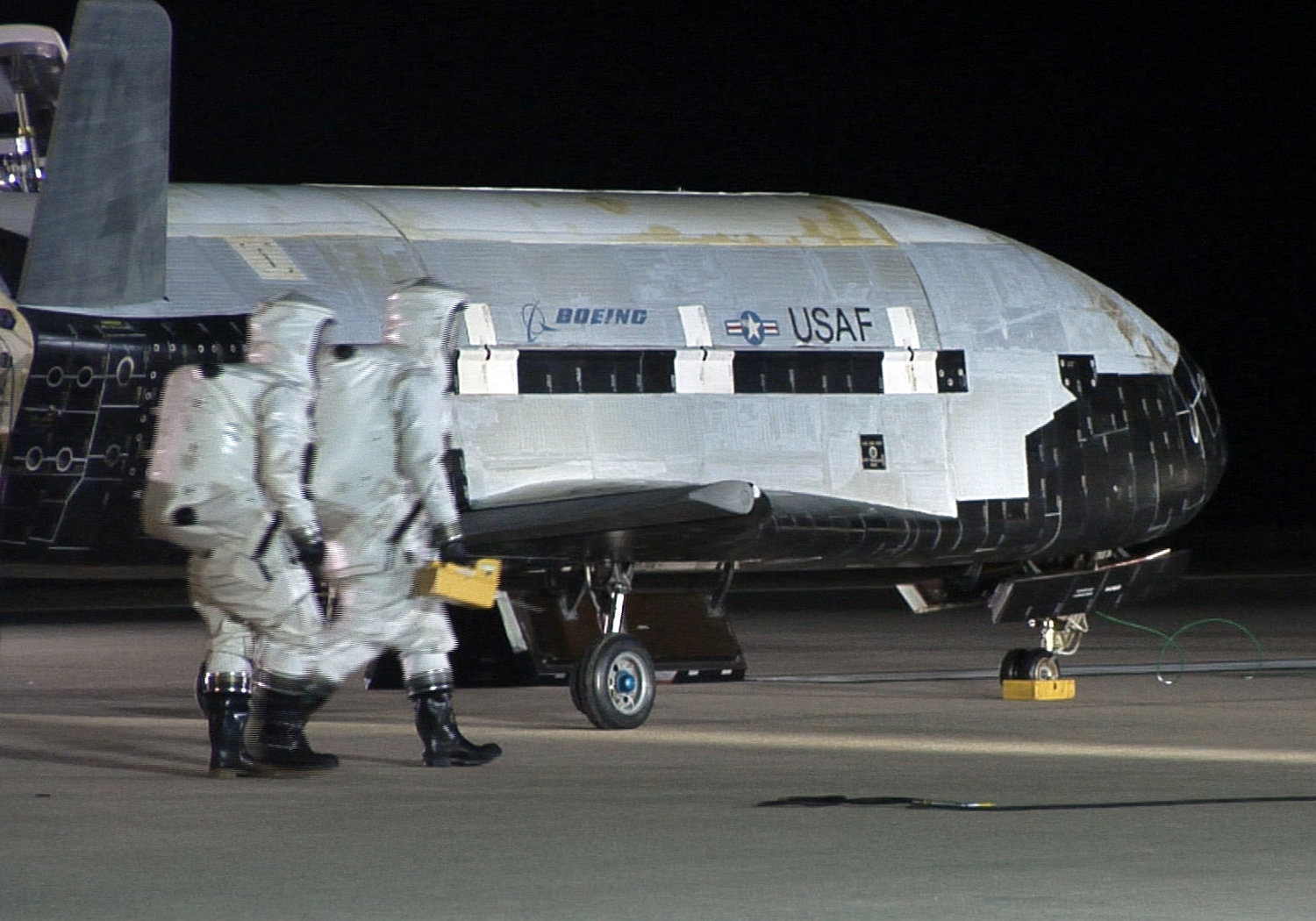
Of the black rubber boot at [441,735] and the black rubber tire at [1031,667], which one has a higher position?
the black rubber boot at [441,735]

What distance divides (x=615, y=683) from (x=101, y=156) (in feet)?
16.7

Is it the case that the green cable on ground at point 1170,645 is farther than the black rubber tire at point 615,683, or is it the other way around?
the green cable on ground at point 1170,645

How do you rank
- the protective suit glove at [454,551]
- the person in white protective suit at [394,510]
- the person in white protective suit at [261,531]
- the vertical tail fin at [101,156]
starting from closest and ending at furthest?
the person in white protective suit at [261,531], the person in white protective suit at [394,510], the protective suit glove at [454,551], the vertical tail fin at [101,156]

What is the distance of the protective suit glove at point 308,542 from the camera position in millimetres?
12969

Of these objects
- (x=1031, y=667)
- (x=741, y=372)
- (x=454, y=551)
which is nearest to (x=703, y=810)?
(x=454, y=551)

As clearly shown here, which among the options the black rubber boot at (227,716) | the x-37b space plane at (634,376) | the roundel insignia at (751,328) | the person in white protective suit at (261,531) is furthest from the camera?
the roundel insignia at (751,328)

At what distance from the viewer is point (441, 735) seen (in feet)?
44.7

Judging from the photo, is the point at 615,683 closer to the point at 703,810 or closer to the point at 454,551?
the point at 454,551

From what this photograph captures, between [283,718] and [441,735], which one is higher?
[283,718]

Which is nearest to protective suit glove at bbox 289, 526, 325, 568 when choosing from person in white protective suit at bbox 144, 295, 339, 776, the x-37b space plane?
person in white protective suit at bbox 144, 295, 339, 776

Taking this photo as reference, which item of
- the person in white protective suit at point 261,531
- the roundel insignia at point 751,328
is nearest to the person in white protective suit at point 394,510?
the person in white protective suit at point 261,531

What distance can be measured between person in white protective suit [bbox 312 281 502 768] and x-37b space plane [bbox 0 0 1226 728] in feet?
5.98

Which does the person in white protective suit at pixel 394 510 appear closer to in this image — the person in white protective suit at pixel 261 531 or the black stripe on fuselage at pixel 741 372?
the person in white protective suit at pixel 261 531

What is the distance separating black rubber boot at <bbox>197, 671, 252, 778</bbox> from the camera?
43.3 ft
